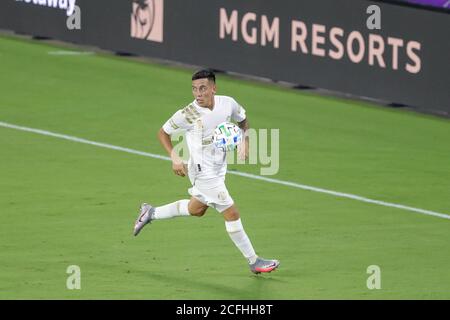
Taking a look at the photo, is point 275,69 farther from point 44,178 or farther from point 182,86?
point 44,178

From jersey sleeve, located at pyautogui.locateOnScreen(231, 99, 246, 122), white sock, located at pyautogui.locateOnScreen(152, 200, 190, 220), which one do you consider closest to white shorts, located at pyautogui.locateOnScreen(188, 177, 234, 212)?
white sock, located at pyautogui.locateOnScreen(152, 200, 190, 220)

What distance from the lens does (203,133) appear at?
13.5 meters

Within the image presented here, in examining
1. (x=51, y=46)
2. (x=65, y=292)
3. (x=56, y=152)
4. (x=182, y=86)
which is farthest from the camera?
(x=51, y=46)

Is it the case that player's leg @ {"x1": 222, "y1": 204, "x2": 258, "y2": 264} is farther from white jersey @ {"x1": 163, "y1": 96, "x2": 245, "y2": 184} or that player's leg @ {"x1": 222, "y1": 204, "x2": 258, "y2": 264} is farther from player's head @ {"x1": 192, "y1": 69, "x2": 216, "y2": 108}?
player's head @ {"x1": 192, "y1": 69, "x2": 216, "y2": 108}

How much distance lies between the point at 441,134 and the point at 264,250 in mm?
6365

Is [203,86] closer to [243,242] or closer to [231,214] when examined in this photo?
[231,214]

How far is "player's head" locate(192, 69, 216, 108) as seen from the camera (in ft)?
43.6

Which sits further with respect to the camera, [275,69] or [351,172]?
[275,69]

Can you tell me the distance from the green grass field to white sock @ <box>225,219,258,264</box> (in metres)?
0.25

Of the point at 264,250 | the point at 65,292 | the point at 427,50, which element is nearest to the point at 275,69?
the point at 427,50

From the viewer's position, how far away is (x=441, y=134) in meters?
20.3

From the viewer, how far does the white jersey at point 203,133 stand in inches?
532

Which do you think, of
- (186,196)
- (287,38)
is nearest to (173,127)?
(186,196)

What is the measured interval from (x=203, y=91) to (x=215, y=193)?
95cm
